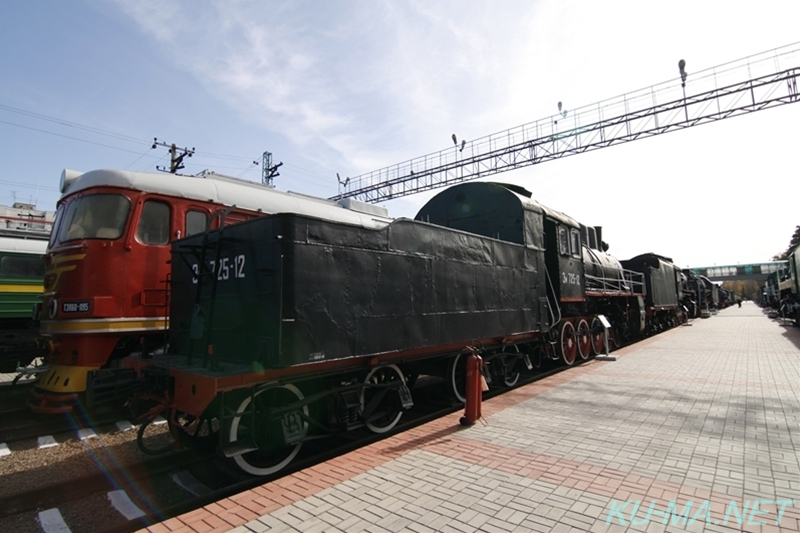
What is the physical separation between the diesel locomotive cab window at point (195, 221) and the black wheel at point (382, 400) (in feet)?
13.0

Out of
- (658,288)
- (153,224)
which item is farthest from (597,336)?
(153,224)

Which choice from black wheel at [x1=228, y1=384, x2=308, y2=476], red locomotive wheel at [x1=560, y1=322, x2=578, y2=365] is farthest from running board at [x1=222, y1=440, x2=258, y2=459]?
red locomotive wheel at [x1=560, y1=322, x2=578, y2=365]

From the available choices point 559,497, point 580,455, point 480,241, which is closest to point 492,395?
point 480,241

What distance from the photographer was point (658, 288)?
746 inches

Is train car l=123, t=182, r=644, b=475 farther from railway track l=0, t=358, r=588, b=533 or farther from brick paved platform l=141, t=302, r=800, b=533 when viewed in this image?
brick paved platform l=141, t=302, r=800, b=533

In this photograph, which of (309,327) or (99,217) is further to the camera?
(99,217)

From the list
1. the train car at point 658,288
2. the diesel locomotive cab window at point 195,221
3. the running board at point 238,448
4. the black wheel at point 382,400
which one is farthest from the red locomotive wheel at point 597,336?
the running board at point 238,448

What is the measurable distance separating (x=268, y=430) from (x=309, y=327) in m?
1.16

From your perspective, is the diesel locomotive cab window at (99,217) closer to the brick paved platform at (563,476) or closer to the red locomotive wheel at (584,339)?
the brick paved platform at (563,476)

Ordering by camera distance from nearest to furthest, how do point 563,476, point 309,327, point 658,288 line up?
point 563,476 → point 309,327 → point 658,288

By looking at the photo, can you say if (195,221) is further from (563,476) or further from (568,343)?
(568,343)

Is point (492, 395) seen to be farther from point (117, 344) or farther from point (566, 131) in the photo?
point (566, 131)

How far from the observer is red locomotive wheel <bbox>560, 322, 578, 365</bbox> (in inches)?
402

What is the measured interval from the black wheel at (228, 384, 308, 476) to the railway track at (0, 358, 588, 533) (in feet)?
0.44
